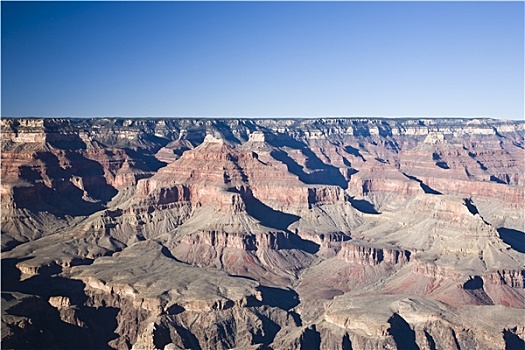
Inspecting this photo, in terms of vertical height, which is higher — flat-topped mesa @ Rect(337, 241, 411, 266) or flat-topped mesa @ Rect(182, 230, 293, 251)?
flat-topped mesa @ Rect(182, 230, 293, 251)

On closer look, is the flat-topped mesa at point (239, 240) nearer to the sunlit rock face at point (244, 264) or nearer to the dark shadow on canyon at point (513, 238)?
the sunlit rock face at point (244, 264)

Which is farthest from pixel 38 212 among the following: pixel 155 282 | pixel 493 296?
pixel 493 296

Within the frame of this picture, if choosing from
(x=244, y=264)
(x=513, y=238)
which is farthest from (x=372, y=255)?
(x=513, y=238)

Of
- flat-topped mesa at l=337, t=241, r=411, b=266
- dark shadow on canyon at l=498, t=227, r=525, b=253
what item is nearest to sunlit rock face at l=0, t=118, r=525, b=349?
flat-topped mesa at l=337, t=241, r=411, b=266

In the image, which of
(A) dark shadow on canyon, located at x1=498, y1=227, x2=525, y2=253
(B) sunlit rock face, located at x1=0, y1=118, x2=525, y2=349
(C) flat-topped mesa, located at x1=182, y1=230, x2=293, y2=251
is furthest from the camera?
(C) flat-topped mesa, located at x1=182, y1=230, x2=293, y2=251

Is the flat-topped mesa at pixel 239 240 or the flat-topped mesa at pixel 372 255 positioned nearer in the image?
the flat-topped mesa at pixel 372 255

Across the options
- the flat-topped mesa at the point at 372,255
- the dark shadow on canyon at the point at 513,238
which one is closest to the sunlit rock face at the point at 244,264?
the flat-topped mesa at the point at 372,255

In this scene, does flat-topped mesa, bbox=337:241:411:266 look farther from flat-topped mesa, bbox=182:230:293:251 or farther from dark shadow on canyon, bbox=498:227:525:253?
dark shadow on canyon, bbox=498:227:525:253
